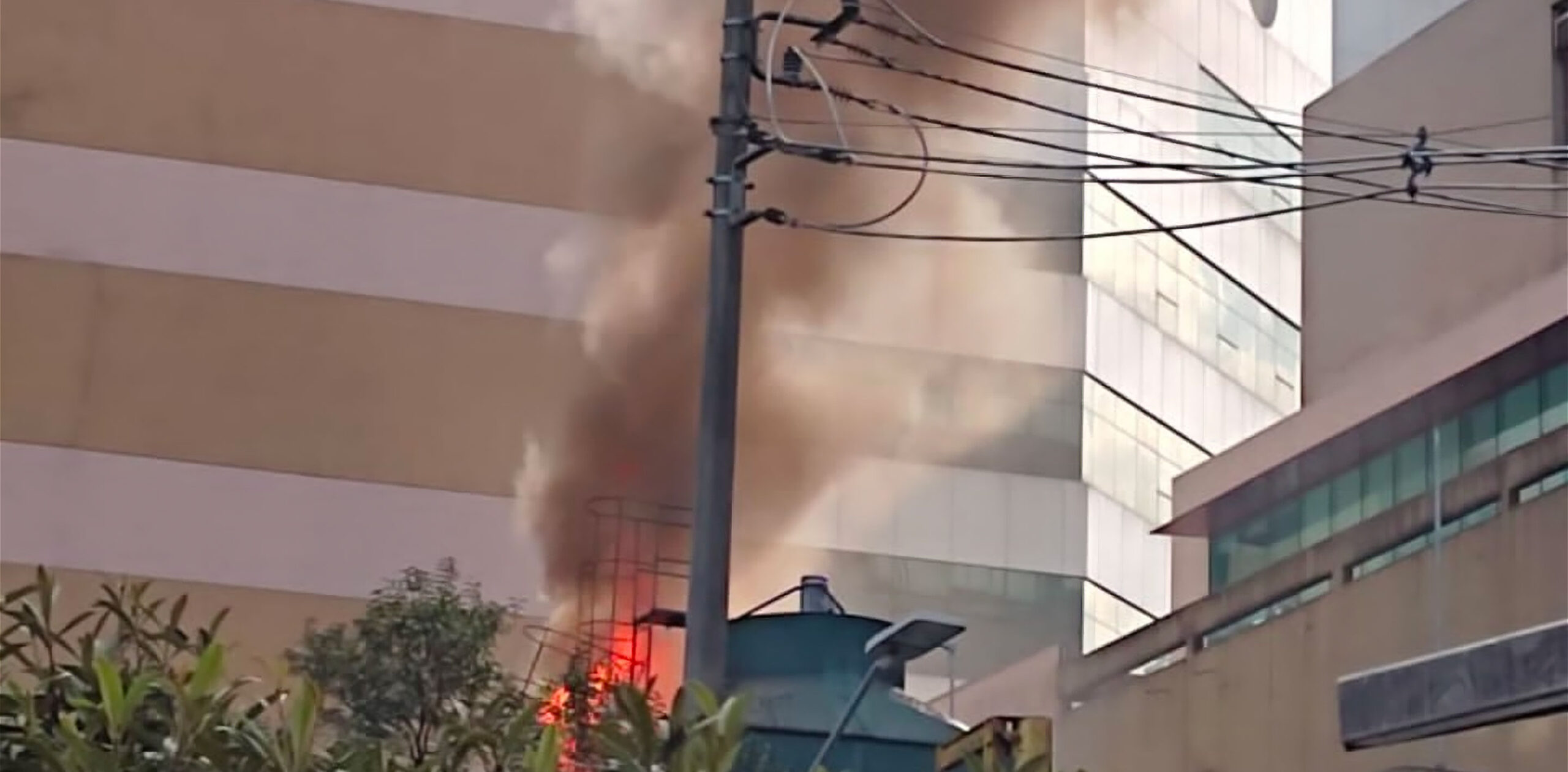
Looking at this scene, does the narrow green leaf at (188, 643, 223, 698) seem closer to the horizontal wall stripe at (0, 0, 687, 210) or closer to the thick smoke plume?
the thick smoke plume

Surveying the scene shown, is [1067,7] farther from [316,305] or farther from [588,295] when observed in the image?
[316,305]

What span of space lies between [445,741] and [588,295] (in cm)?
1632

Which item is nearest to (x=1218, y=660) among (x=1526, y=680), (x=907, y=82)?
(x=907, y=82)

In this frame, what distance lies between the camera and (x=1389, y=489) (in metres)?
20.7

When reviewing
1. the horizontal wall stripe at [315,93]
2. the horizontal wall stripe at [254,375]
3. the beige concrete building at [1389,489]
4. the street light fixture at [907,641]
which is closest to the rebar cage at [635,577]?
the horizontal wall stripe at [254,375]

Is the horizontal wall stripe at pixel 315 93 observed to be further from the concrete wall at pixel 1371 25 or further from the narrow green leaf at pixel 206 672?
the narrow green leaf at pixel 206 672

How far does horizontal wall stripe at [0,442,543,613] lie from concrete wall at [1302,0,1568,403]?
811 centimetres

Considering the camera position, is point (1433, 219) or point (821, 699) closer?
point (821, 699)

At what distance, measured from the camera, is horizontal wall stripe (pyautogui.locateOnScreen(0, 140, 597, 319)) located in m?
22.0

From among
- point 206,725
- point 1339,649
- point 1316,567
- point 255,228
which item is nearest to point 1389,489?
point 1316,567

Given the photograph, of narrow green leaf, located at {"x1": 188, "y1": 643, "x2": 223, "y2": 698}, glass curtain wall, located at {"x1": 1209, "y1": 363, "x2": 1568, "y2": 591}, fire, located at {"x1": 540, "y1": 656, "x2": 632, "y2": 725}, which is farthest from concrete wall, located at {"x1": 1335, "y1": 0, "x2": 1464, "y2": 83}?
narrow green leaf, located at {"x1": 188, "y1": 643, "x2": 223, "y2": 698}

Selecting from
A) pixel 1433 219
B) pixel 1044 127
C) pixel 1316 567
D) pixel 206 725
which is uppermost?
pixel 1044 127

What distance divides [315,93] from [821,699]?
866 cm

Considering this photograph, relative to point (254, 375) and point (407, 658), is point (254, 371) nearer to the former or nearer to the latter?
point (254, 375)
